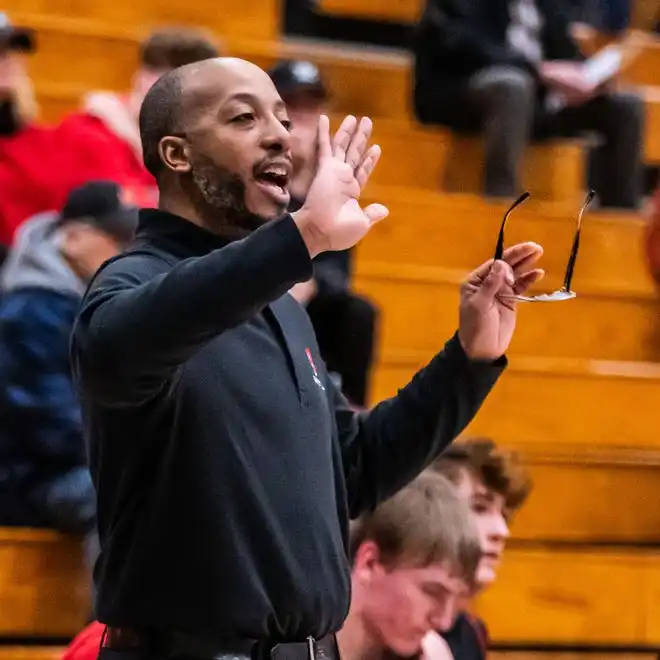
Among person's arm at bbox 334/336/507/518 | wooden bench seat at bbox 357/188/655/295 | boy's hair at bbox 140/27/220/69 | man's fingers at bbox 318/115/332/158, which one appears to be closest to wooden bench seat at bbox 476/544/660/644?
wooden bench seat at bbox 357/188/655/295

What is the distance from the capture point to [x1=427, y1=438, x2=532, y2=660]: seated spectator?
1864 mm

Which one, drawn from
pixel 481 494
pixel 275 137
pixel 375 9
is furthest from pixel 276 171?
pixel 375 9

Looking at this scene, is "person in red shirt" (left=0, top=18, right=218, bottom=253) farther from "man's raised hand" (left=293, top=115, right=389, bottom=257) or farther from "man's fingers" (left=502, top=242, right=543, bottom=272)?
"man's raised hand" (left=293, top=115, right=389, bottom=257)

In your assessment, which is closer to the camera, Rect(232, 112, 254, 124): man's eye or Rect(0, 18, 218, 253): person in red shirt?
Rect(232, 112, 254, 124): man's eye

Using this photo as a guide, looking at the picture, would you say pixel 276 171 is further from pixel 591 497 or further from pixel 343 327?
pixel 591 497

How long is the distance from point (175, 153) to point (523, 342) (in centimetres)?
178

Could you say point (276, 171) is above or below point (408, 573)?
above

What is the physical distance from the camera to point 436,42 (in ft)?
11.3

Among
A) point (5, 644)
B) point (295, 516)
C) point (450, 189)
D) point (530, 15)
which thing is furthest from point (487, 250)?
point (295, 516)

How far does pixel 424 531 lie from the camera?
5.19 feet

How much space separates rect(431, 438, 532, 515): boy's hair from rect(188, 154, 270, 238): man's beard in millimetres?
814

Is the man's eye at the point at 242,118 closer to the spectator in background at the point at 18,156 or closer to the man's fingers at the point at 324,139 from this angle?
the man's fingers at the point at 324,139

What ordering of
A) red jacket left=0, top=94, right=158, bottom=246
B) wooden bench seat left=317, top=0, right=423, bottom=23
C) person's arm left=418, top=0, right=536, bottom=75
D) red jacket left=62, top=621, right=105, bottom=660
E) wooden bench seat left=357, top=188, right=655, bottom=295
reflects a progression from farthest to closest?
wooden bench seat left=317, top=0, right=423, bottom=23
person's arm left=418, top=0, right=536, bottom=75
wooden bench seat left=357, top=188, right=655, bottom=295
red jacket left=0, top=94, right=158, bottom=246
red jacket left=62, top=621, right=105, bottom=660

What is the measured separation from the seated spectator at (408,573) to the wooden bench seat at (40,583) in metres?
0.76
